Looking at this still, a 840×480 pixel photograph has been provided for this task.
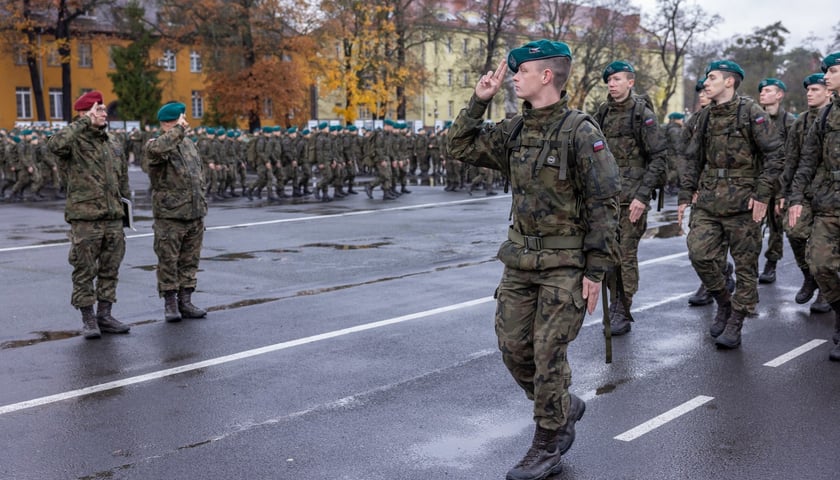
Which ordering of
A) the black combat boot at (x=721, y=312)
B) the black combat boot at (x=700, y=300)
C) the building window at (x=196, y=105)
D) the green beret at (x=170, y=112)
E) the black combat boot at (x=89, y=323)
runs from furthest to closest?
1. the building window at (x=196, y=105)
2. the black combat boot at (x=700, y=300)
3. the green beret at (x=170, y=112)
4. the black combat boot at (x=89, y=323)
5. the black combat boot at (x=721, y=312)

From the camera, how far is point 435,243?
1394 centimetres

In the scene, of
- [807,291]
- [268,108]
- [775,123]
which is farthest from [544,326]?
[268,108]

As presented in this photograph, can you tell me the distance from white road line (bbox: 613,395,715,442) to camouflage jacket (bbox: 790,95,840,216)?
2.04 metres

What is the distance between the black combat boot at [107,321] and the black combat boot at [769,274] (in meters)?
6.92

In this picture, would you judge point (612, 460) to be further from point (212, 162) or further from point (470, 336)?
point (212, 162)

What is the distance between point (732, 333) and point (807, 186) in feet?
4.23

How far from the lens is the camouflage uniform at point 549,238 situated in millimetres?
4438

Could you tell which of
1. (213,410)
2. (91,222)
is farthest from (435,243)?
(213,410)

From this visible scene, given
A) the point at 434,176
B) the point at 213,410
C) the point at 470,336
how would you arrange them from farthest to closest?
1. the point at 434,176
2. the point at 470,336
3. the point at 213,410

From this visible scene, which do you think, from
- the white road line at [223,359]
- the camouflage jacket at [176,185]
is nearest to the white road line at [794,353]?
the white road line at [223,359]

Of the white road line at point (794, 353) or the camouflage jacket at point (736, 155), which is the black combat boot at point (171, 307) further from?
the white road line at point (794, 353)

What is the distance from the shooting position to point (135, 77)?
58531mm

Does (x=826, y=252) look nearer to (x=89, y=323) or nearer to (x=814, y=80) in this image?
(x=814, y=80)

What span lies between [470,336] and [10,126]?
2412 inches
